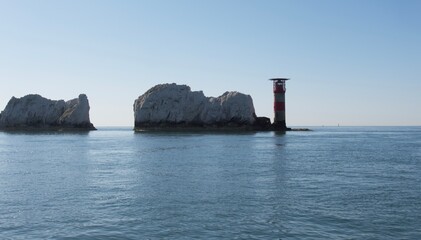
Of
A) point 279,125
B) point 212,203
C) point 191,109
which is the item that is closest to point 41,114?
point 191,109

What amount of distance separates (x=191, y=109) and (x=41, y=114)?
72978 millimetres

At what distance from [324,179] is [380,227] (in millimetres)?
15450

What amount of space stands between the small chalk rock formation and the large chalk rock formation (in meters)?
29.6

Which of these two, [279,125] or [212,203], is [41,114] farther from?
[212,203]

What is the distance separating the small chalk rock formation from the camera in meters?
180

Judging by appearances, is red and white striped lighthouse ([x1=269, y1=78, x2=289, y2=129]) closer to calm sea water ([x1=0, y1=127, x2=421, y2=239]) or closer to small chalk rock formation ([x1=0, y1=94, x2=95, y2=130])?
small chalk rock formation ([x1=0, y1=94, x2=95, y2=130])

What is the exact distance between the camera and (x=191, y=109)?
164m

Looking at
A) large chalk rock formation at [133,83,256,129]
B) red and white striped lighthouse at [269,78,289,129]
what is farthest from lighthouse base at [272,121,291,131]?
large chalk rock formation at [133,83,256,129]

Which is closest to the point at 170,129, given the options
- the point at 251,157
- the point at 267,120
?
the point at 267,120

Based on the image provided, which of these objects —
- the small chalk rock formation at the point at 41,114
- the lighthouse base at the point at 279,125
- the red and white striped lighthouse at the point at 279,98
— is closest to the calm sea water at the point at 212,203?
the red and white striped lighthouse at the point at 279,98

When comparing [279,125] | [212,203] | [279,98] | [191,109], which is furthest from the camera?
[191,109]

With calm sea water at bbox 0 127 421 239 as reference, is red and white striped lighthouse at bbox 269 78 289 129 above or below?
above

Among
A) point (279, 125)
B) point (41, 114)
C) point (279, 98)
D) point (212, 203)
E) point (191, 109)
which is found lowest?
point (212, 203)

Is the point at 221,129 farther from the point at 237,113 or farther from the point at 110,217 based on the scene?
the point at 110,217
